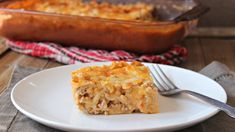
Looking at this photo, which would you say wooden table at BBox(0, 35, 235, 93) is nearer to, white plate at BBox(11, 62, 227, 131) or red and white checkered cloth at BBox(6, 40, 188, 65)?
red and white checkered cloth at BBox(6, 40, 188, 65)

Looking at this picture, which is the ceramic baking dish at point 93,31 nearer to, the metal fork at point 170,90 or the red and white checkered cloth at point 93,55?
the red and white checkered cloth at point 93,55

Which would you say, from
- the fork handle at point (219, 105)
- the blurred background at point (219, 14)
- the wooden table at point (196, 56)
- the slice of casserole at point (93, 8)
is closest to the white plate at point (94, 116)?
the fork handle at point (219, 105)

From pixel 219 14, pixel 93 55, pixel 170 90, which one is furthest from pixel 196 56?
pixel 170 90

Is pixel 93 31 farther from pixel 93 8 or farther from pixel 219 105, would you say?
pixel 219 105

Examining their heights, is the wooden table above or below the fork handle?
below

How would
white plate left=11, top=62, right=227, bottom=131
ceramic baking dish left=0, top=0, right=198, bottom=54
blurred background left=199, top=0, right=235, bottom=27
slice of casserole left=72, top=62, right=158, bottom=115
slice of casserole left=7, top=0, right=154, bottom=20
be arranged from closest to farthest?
1. white plate left=11, top=62, right=227, bottom=131
2. slice of casserole left=72, top=62, right=158, bottom=115
3. ceramic baking dish left=0, top=0, right=198, bottom=54
4. slice of casserole left=7, top=0, right=154, bottom=20
5. blurred background left=199, top=0, right=235, bottom=27

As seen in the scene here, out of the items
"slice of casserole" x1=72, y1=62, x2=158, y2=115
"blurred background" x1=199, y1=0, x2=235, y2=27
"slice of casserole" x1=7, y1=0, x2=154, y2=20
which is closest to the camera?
"slice of casserole" x1=72, y1=62, x2=158, y2=115

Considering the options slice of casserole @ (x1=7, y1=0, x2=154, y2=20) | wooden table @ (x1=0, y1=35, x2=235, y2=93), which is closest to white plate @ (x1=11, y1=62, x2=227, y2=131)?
wooden table @ (x1=0, y1=35, x2=235, y2=93)

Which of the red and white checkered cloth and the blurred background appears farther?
the blurred background
